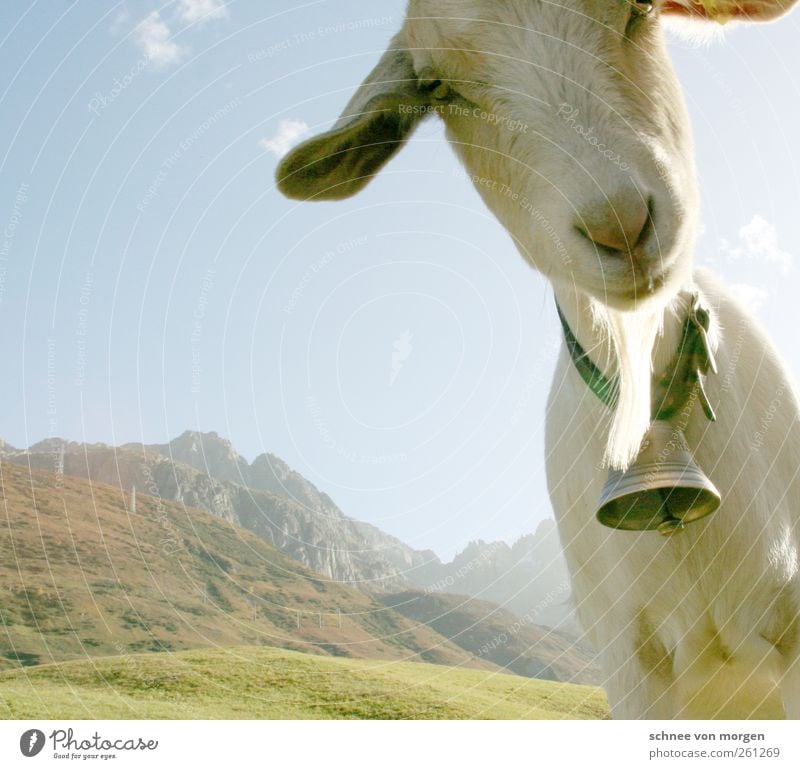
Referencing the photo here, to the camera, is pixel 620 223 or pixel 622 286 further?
pixel 622 286

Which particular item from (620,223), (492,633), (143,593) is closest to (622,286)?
(620,223)

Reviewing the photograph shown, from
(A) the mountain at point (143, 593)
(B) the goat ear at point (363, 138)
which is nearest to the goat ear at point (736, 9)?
(B) the goat ear at point (363, 138)

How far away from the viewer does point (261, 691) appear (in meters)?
12.6

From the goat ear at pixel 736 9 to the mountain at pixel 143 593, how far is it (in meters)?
8.72

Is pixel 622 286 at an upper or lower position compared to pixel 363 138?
lower

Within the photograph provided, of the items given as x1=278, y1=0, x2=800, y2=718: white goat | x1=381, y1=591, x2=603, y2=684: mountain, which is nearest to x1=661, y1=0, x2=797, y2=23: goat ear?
x1=278, y1=0, x2=800, y2=718: white goat

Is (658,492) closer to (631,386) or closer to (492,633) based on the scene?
(631,386)

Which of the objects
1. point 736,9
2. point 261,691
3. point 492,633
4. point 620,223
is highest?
point 736,9

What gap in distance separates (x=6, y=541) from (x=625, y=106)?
1915cm

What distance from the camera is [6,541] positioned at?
1816 cm

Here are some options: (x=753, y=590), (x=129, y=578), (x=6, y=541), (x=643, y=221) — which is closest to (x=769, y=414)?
(x=753, y=590)

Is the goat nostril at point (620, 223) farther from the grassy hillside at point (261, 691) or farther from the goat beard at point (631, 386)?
the grassy hillside at point (261, 691)

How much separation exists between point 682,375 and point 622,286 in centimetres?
103

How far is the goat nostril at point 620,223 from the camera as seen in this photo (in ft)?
8.41
